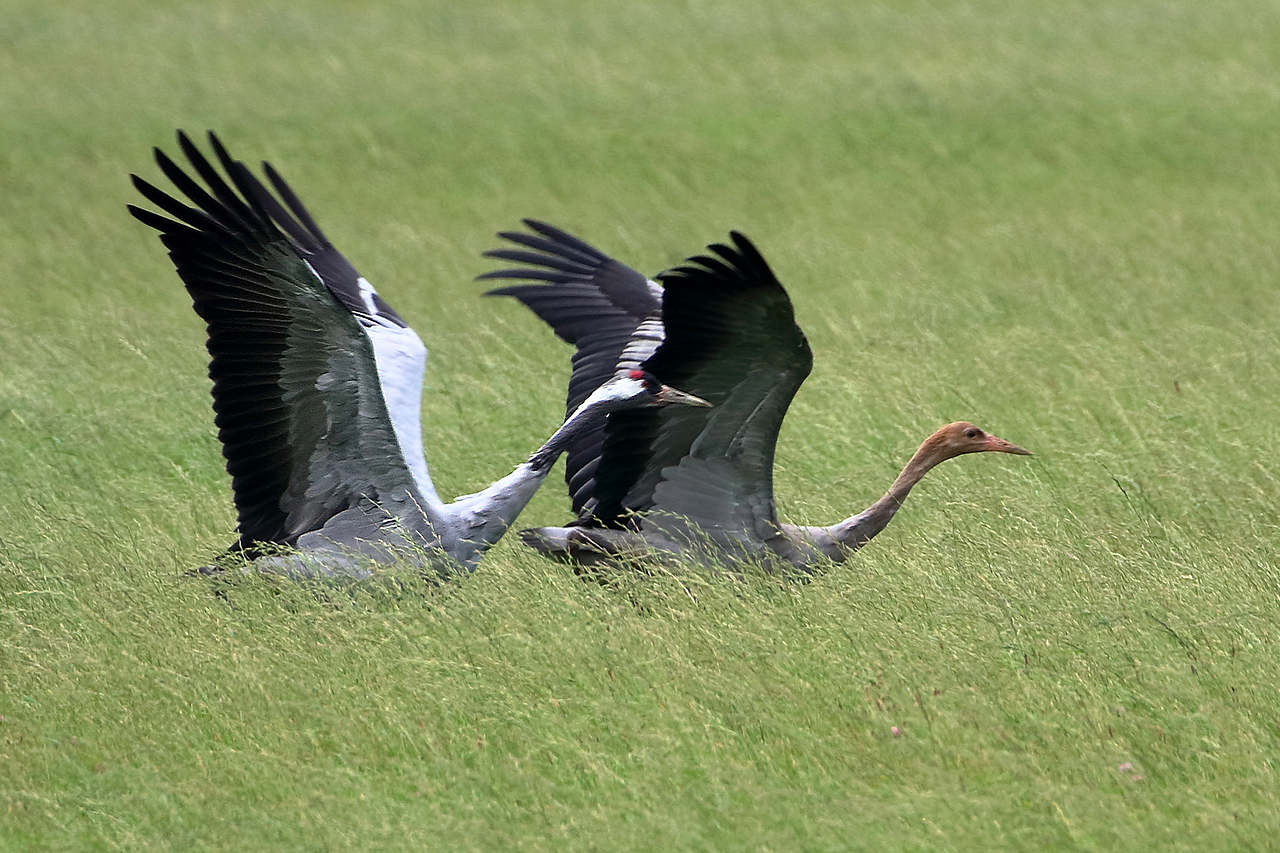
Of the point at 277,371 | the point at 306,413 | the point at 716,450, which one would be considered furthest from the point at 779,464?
the point at 277,371

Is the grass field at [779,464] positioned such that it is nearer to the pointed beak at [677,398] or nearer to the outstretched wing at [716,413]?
the outstretched wing at [716,413]

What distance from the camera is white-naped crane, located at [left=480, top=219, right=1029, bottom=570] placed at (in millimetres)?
6969

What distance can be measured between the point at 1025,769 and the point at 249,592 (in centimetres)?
312

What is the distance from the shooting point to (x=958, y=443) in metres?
7.77

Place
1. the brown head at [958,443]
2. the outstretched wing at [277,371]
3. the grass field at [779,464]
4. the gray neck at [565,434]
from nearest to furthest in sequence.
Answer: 1. the grass field at [779,464]
2. the outstretched wing at [277,371]
3. the gray neck at [565,434]
4. the brown head at [958,443]

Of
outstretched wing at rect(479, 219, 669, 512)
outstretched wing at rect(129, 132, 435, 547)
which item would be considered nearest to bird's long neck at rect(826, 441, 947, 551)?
outstretched wing at rect(479, 219, 669, 512)

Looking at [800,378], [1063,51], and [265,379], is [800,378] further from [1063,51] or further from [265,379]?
[1063,51]

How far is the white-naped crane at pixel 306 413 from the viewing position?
6.68 metres

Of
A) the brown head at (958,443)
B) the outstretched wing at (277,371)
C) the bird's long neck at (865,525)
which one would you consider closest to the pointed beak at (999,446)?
the brown head at (958,443)

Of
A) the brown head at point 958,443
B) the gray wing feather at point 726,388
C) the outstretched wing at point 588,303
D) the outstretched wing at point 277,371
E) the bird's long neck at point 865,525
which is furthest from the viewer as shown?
the outstretched wing at point 588,303

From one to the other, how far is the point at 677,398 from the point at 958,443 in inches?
59.3

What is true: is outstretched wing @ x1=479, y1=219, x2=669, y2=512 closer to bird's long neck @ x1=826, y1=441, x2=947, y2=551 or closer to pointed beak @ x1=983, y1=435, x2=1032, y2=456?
bird's long neck @ x1=826, y1=441, x2=947, y2=551

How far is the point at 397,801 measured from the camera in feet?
17.5

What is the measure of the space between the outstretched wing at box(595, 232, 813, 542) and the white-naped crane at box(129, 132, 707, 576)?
0.21 m
